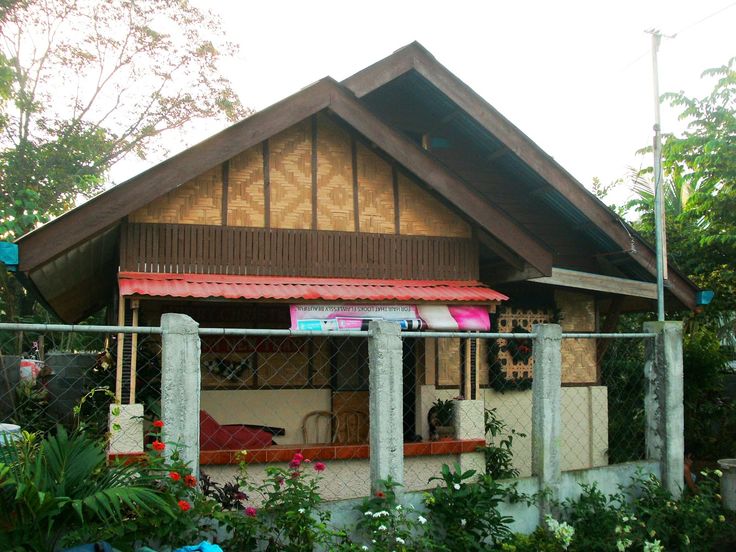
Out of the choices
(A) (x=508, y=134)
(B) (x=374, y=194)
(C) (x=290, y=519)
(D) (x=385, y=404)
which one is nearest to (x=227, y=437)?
(D) (x=385, y=404)

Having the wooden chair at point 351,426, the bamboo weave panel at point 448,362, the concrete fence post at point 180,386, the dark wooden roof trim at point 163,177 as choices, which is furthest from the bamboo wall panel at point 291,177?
the concrete fence post at point 180,386

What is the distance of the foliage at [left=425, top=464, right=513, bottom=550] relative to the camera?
5355 millimetres

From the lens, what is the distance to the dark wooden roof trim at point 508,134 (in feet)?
26.8

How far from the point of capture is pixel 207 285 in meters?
7.15

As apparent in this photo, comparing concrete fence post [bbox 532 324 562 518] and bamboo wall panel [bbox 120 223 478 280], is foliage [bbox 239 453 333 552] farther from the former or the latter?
bamboo wall panel [bbox 120 223 478 280]

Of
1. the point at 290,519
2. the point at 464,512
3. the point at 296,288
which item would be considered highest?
the point at 296,288

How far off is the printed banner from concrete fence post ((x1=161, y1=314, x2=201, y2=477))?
7.66 feet

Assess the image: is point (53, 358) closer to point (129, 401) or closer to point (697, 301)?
point (129, 401)

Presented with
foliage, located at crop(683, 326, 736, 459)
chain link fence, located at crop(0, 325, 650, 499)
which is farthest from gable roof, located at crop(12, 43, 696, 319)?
foliage, located at crop(683, 326, 736, 459)

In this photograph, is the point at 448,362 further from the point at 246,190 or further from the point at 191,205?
the point at 191,205

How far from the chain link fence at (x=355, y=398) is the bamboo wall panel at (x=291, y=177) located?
1.33m

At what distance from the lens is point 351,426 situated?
30.8 ft

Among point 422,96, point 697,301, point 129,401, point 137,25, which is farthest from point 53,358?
point 137,25

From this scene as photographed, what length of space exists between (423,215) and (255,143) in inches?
86.3
